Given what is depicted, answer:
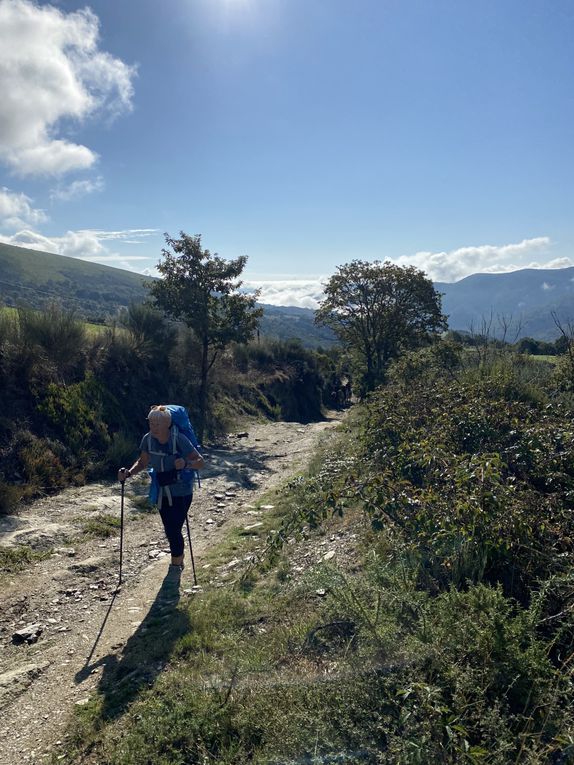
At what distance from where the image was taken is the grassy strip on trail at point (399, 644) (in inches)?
92.4

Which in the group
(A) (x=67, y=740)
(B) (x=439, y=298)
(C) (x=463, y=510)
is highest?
(B) (x=439, y=298)

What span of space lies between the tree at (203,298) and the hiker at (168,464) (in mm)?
10293

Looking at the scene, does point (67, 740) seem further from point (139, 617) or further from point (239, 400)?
point (239, 400)

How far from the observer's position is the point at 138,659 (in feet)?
12.6

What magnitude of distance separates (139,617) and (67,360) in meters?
9.37

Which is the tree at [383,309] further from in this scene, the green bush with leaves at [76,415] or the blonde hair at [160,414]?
the blonde hair at [160,414]

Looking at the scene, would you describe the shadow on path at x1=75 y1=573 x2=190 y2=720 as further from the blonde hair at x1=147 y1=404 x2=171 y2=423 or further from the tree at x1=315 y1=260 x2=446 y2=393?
the tree at x1=315 y1=260 x2=446 y2=393

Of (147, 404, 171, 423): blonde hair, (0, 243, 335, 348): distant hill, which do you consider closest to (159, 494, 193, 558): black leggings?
(147, 404, 171, 423): blonde hair

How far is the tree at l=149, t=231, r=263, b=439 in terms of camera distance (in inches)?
642

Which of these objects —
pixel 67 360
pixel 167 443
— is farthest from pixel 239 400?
pixel 167 443

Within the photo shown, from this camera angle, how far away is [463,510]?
3428 mm

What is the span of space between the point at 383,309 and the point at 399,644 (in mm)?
26098

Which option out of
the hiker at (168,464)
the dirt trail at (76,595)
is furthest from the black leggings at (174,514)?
the dirt trail at (76,595)

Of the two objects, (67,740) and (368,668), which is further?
(67,740)
